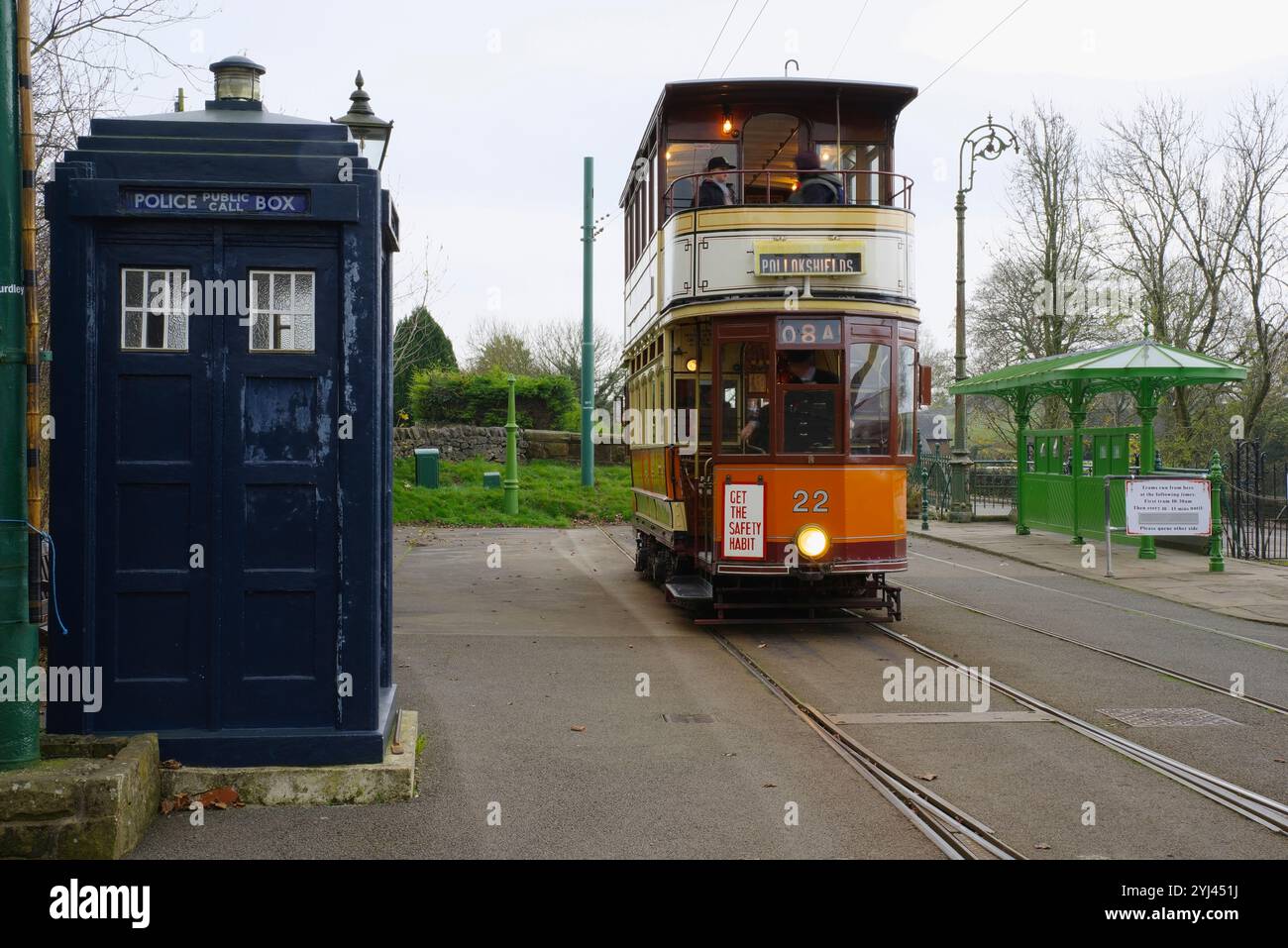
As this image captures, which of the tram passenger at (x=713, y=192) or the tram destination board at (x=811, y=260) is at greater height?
the tram passenger at (x=713, y=192)

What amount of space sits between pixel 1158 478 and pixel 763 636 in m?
8.42

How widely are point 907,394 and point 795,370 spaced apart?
4.10 ft

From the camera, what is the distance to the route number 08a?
1230 cm

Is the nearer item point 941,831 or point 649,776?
point 941,831

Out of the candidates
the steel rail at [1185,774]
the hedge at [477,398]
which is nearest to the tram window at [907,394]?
the steel rail at [1185,774]

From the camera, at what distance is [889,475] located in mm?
12570

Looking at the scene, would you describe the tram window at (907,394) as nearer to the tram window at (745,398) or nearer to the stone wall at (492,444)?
the tram window at (745,398)

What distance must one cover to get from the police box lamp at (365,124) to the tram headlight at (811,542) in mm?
5674

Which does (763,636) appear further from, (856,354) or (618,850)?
(618,850)

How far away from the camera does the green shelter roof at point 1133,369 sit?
2036cm

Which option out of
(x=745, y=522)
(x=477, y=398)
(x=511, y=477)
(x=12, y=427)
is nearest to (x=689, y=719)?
(x=745, y=522)

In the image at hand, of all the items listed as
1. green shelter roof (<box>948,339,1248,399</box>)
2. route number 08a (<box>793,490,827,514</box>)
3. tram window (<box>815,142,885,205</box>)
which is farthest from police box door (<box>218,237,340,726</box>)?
green shelter roof (<box>948,339,1248,399</box>)

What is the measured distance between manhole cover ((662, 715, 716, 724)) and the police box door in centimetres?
295
